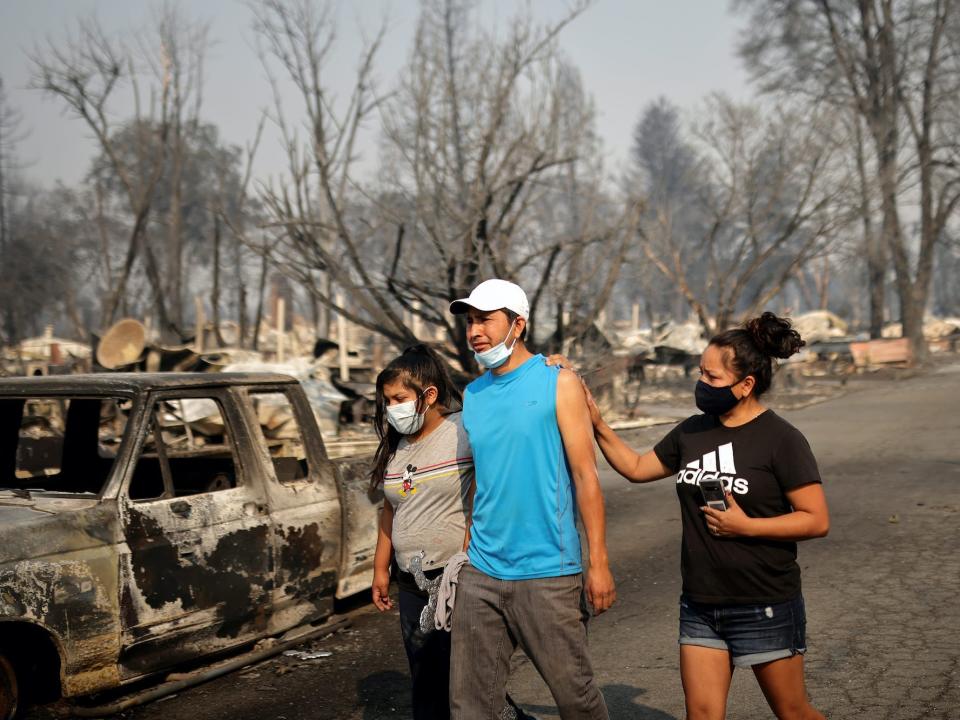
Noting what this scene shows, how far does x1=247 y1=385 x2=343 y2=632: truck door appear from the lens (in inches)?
209

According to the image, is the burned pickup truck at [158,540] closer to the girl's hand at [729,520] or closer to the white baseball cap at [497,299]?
the white baseball cap at [497,299]

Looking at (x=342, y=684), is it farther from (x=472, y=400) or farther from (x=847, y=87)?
(x=847, y=87)

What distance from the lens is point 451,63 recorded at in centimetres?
1605

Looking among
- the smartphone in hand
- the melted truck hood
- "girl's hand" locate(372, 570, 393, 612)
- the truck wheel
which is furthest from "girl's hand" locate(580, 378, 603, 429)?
the truck wheel

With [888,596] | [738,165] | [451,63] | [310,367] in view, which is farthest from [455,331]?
[738,165]

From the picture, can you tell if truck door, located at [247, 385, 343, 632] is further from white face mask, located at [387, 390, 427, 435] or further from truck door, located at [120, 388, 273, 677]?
white face mask, located at [387, 390, 427, 435]

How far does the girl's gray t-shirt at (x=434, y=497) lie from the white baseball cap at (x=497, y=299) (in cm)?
51

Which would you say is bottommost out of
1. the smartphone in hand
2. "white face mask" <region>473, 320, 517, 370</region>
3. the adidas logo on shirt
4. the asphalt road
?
the asphalt road

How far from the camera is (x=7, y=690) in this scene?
4.17m

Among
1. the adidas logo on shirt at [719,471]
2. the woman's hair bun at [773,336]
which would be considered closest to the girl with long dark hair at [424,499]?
the adidas logo on shirt at [719,471]

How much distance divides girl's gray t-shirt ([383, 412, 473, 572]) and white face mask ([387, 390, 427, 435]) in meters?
0.07

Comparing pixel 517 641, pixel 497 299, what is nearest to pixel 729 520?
pixel 517 641

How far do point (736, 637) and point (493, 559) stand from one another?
0.79 m

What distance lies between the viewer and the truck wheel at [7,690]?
4.14 meters
